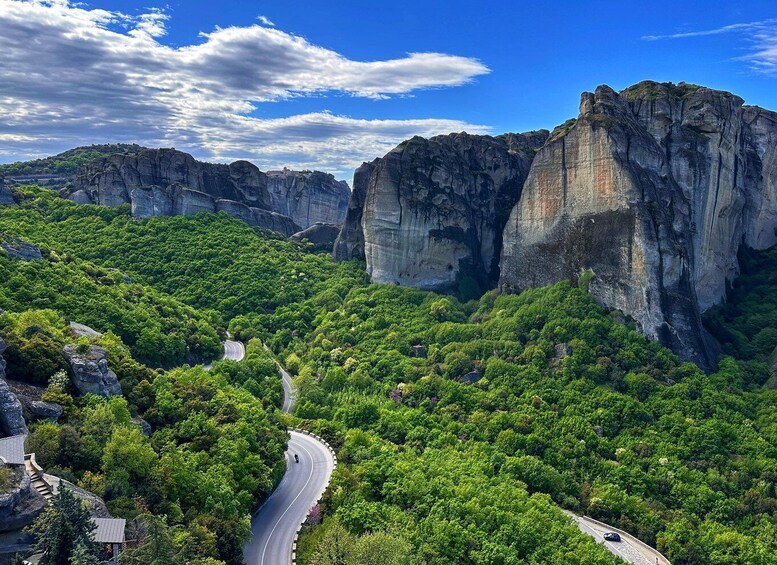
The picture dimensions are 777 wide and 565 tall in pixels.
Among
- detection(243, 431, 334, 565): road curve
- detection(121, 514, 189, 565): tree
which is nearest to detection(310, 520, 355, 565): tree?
detection(243, 431, 334, 565): road curve

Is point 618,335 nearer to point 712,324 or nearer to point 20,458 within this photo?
point 712,324

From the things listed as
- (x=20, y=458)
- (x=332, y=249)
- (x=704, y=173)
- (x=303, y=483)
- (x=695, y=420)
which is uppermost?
(x=704, y=173)

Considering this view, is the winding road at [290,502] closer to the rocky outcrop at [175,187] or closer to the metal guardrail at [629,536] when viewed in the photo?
the metal guardrail at [629,536]

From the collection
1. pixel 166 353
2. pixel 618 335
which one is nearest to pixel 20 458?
pixel 166 353

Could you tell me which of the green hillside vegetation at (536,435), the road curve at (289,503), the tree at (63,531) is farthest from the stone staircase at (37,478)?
the green hillside vegetation at (536,435)

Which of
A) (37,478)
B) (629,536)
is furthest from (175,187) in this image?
(629,536)
